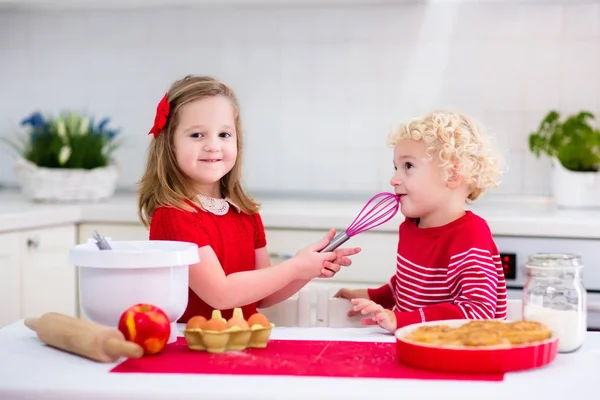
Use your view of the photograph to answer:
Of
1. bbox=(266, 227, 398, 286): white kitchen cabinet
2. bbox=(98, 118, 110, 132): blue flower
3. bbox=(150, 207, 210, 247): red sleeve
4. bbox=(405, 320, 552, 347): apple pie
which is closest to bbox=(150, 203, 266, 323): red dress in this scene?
bbox=(150, 207, 210, 247): red sleeve

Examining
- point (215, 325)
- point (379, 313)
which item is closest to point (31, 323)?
point (215, 325)

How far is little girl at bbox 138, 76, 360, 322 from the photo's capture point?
1.67 metres

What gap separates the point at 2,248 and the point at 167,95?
990mm

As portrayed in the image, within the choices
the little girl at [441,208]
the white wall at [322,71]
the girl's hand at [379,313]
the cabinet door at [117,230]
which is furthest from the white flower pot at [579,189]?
the girl's hand at [379,313]

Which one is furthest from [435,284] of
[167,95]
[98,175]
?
[98,175]

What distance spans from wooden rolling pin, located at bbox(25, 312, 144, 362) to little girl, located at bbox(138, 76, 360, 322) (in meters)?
0.30

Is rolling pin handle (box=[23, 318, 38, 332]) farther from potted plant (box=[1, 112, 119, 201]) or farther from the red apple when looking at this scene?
potted plant (box=[1, 112, 119, 201])

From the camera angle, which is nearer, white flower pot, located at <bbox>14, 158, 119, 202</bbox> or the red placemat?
the red placemat

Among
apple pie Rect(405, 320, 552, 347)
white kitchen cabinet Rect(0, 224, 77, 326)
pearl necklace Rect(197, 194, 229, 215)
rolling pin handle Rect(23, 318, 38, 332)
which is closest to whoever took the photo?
apple pie Rect(405, 320, 552, 347)

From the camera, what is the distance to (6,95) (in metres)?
3.46

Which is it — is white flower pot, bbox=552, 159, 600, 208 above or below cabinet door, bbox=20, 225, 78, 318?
above

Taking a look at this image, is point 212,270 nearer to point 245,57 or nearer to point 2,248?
point 2,248

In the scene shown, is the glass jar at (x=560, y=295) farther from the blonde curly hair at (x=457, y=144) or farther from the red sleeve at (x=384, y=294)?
the red sleeve at (x=384, y=294)

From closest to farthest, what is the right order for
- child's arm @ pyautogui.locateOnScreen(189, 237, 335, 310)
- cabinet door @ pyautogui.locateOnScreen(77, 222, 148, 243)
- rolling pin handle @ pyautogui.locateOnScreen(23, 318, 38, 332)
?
1. rolling pin handle @ pyautogui.locateOnScreen(23, 318, 38, 332)
2. child's arm @ pyautogui.locateOnScreen(189, 237, 335, 310)
3. cabinet door @ pyautogui.locateOnScreen(77, 222, 148, 243)
